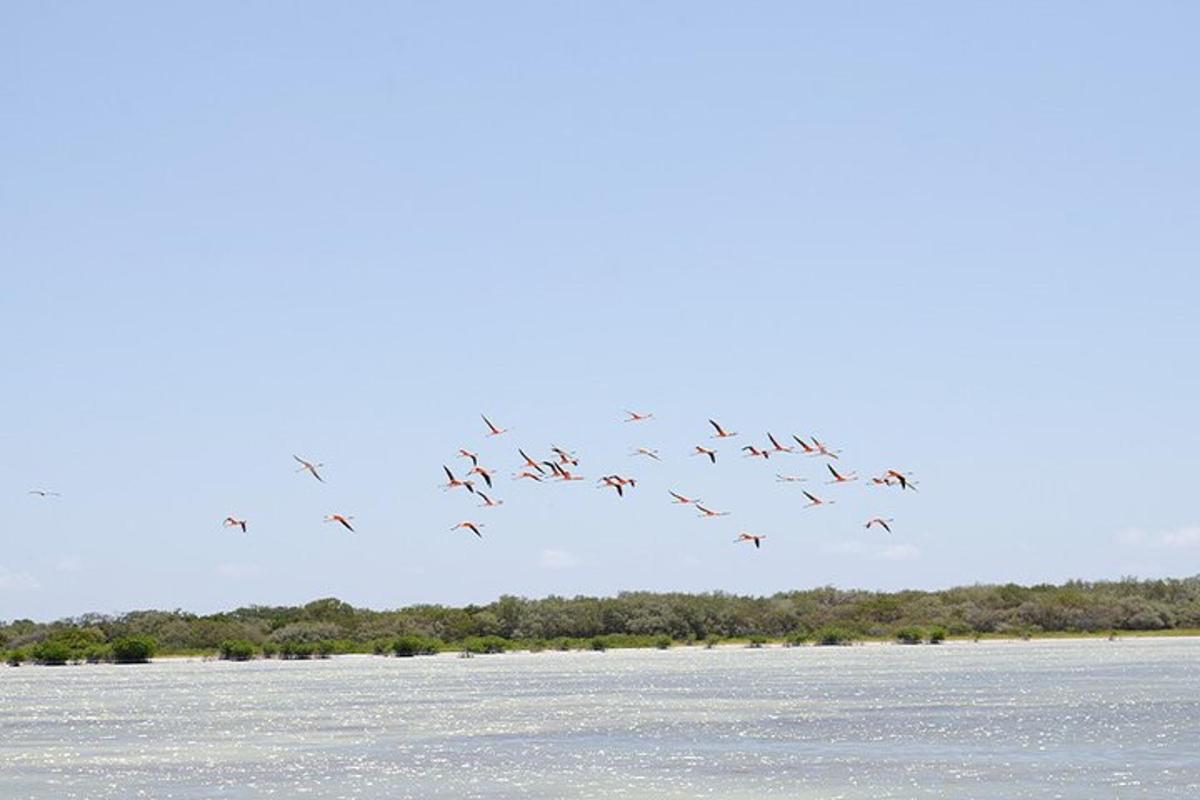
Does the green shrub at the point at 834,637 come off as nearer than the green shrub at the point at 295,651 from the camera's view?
No

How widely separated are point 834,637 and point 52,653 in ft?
173

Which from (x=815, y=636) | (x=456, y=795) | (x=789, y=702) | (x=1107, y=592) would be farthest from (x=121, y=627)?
(x=456, y=795)

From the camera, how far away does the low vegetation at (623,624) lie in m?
128

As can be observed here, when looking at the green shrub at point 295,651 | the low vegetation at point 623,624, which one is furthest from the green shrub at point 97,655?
the green shrub at point 295,651

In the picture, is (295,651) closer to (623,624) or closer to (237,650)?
(237,650)

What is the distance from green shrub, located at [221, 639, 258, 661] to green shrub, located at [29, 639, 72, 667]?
33.7ft

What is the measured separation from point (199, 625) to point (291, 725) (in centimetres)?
8772

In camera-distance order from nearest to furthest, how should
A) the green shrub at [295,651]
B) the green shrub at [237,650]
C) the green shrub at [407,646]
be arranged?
the green shrub at [237,650]
the green shrub at [295,651]
the green shrub at [407,646]

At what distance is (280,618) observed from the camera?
475 feet

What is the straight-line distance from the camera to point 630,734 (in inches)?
1826

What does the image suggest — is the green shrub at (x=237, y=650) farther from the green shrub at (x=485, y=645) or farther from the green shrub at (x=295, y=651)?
the green shrub at (x=485, y=645)

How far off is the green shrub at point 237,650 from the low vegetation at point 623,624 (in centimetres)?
34

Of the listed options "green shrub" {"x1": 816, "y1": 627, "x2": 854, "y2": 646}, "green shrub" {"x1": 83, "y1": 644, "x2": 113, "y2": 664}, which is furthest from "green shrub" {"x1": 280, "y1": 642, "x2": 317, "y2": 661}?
"green shrub" {"x1": 816, "y1": 627, "x2": 854, "y2": 646}

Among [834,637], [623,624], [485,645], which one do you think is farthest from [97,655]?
[834,637]
